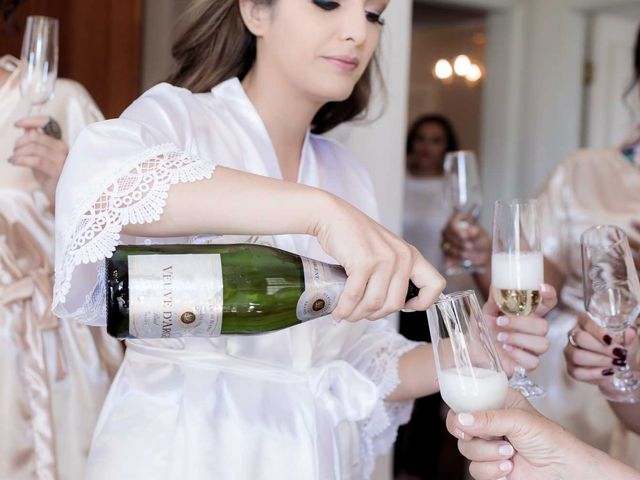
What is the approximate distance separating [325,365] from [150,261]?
0.61m

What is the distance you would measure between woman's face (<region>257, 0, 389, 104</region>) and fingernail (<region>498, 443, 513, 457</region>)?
0.69 m

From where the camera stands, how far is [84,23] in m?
3.48

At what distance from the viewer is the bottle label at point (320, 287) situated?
1133mm

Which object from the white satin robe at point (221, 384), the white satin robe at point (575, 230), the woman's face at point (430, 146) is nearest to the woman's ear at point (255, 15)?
the white satin robe at point (221, 384)

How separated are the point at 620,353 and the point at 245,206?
3.18ft

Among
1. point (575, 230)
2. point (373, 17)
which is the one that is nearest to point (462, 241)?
point (575, 230)

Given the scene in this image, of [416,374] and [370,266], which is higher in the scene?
[370,266]

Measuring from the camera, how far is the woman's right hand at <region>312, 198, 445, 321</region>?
1045mm

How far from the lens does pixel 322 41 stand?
1478 mm

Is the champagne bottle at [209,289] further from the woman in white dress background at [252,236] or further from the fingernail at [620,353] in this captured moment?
the fingernail at [620,353]

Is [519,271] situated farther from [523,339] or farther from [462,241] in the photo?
[462,241]

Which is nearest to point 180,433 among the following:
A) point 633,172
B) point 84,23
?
point 633,172

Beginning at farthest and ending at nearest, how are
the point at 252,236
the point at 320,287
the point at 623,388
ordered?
the point at 623,388, the point at 252,236, the point at 320,287

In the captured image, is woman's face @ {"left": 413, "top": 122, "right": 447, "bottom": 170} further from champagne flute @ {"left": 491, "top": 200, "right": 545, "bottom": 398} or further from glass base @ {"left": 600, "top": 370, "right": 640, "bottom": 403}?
champagne flute @ {"left": 491, "top": 200, "right": 545, "bottom": 398}
